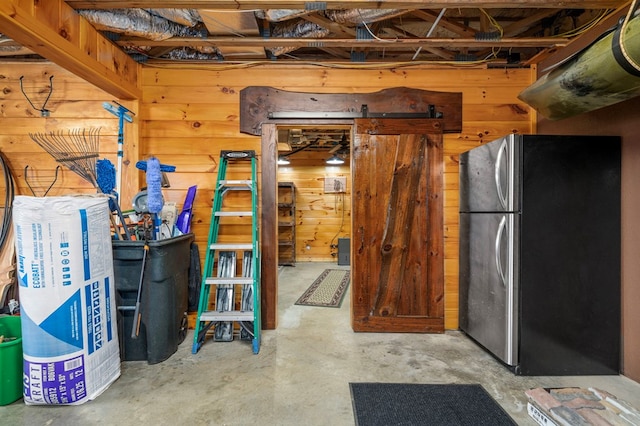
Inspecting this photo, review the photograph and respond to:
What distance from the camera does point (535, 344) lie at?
2059 millimetres

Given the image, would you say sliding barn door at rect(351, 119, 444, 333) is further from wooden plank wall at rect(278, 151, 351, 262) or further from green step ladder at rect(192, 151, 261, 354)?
wooden plank wall at rect(278, 151, 351, 262)

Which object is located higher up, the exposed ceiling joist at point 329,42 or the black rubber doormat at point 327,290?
the exposed ceiling joist at point 329,42

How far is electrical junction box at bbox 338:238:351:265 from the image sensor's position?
19.9 ft

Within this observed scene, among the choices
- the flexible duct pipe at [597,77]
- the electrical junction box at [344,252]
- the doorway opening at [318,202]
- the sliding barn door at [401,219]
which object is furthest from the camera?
the doorway opening at [318,202]

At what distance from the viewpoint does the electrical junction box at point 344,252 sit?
6070 mm

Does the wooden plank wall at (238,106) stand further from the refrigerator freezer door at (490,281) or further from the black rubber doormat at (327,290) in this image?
the black rubber doormat at (327,290)

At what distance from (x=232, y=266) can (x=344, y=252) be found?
3667 mm

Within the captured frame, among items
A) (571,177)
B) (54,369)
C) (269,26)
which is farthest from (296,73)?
(54,369)

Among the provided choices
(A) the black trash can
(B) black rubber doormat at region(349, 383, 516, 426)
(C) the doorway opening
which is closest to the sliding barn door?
(B) black rubber doormat at region(349, 383, 516, 426)

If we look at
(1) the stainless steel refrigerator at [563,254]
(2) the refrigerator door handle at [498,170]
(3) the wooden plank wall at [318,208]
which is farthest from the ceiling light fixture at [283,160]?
A: (1) the stainless steel refrigerator at [563,254]

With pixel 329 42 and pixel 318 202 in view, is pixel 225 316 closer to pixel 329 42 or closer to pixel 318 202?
pixel 329 42

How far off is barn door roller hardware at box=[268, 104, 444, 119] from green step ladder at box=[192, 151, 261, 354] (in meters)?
0.48

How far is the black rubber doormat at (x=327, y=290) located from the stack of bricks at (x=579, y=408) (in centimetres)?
212

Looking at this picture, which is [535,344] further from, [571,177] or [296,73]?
[296,73]
